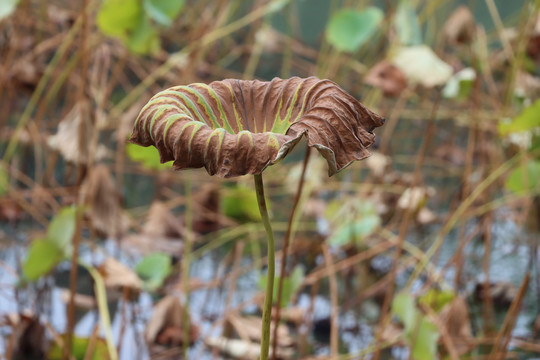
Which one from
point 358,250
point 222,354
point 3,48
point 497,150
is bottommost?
point 222,354

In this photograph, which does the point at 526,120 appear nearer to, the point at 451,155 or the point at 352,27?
the point at 352,27

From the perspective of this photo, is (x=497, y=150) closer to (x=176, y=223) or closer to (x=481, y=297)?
(x=481, y=297)

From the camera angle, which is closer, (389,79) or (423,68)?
(423,68)

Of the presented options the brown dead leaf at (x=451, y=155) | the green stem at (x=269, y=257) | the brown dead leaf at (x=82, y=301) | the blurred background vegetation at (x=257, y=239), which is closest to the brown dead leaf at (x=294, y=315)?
the blurred background vegetation at (x=257, y=239)

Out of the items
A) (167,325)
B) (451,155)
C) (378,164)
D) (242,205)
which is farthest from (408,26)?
(451,155)

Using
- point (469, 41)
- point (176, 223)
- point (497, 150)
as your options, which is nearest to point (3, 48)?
point (176, 223)

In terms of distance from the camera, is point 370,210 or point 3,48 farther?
point 3,48
